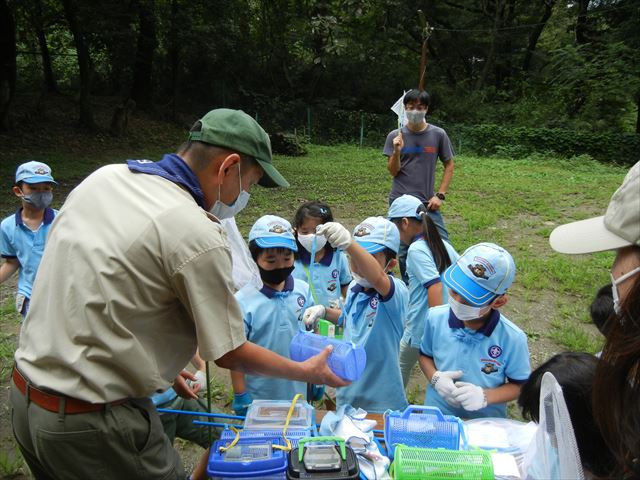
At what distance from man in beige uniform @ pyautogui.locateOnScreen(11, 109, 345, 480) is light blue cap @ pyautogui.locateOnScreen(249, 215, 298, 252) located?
3.19 ft

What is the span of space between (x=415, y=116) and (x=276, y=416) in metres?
3.26

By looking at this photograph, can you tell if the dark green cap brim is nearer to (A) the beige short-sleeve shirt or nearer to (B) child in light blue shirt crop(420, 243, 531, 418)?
(A) the beige short-sleeve shirt

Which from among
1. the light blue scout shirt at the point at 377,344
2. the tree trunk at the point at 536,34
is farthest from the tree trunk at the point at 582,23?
the light blue scout shirt at the point at 377,344

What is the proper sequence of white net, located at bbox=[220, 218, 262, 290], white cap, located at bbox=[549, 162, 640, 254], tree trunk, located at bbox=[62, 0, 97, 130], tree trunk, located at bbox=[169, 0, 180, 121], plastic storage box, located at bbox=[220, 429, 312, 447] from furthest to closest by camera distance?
tree trunk, located at bbox=[169, 0, 180, 121] → tree trunk, located at bbox=[62, 0, 97, 130] → white net, located at bbox=[220, 218, 262, 290] → plastic storage box, located at bbox=[220, 429, 312, 447] → white cap, located at bbox=[549, 162, 640, 254]

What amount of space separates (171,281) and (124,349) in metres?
0.24

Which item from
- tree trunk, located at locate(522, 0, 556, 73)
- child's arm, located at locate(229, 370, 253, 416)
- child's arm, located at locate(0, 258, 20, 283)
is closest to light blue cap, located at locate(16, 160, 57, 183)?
child's arm, located at locate(0, 258, 20, 283)

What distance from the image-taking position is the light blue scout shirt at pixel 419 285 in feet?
9.85

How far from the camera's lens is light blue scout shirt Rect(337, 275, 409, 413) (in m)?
2.64

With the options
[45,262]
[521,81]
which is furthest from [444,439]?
[521,81]

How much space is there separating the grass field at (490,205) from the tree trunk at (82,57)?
1320 mm

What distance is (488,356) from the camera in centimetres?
231

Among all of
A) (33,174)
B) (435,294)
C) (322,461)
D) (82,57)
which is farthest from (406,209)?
(82,57)

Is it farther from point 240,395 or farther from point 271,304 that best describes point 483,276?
point 240,395

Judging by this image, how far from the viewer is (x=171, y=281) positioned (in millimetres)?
1522
